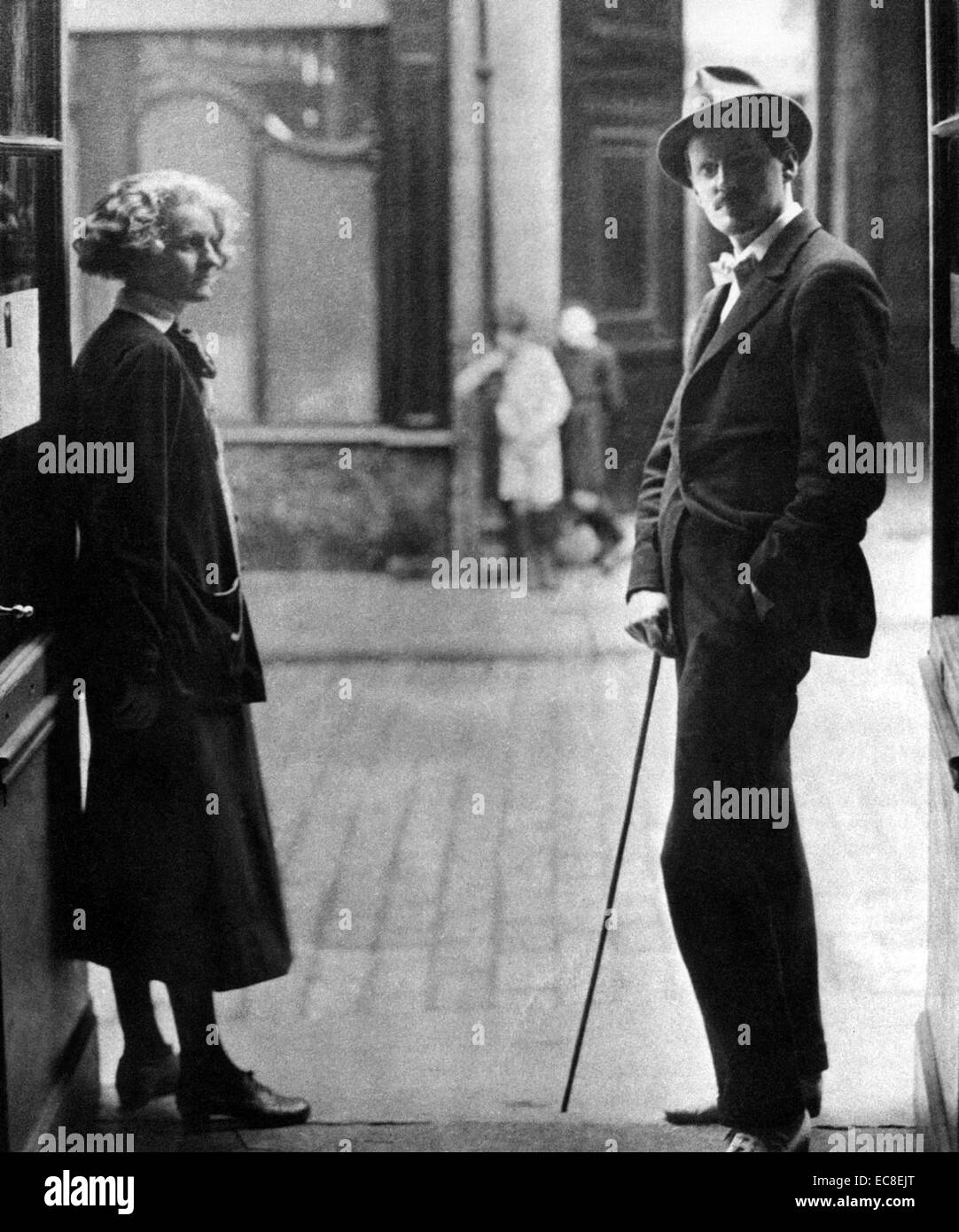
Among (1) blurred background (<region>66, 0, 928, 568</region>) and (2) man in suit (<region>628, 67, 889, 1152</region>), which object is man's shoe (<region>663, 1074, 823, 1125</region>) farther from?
(1) blurred background (<region>66, 0, 928, 568</region>)

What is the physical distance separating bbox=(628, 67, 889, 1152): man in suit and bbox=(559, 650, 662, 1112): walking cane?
0.09 meters

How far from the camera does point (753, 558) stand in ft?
12.8

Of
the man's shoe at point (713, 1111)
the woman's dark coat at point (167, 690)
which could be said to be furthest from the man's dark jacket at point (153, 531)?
the man's shoe at point (713, 1111)

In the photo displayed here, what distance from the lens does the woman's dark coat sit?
4.05 m

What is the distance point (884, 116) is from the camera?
13.3ft

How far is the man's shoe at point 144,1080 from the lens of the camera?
14.1 ft

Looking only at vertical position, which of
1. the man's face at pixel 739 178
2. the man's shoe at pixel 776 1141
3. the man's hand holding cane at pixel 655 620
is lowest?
the man's shoe at pixel 776 1141

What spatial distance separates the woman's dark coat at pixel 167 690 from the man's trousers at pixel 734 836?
88cm

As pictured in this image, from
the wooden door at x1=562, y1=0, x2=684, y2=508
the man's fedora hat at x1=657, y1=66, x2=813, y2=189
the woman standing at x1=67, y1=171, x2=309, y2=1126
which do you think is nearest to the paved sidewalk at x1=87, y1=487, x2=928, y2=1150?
the woman standing at x1=67, y1=171, x2=309, y2=1126

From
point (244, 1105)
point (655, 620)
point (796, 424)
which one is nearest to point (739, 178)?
point (796, 424)

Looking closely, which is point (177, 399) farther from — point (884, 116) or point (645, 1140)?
point (645, 1140)

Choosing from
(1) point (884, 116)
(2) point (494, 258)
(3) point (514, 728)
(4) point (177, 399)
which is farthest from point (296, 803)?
(1) point (884, 116)

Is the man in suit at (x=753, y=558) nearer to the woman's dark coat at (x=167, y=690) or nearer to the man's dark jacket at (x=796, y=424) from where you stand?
the man's dark jacket at (x=796, y=424)
